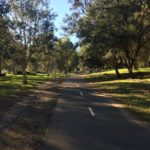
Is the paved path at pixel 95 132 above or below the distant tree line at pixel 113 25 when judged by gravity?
below

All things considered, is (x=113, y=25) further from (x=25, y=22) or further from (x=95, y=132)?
(x=95, y=132)

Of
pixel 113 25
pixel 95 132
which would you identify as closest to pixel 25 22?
pixel 113 25

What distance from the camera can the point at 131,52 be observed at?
53281 millimetres

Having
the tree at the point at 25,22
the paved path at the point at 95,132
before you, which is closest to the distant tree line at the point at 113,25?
the tree at the point at 25,22

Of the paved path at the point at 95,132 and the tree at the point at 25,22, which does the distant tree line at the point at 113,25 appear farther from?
the paved path at the point at 95,132

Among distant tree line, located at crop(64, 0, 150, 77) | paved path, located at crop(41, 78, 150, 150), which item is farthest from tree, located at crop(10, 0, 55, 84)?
paved path, located at crop(41, 78, 150, 150)

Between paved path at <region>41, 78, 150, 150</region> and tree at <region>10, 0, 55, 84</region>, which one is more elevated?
tree at <region>10, 0, 55, 84</region>

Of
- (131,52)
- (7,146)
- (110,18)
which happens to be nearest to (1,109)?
(7,146)

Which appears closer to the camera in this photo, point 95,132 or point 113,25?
point 95,132

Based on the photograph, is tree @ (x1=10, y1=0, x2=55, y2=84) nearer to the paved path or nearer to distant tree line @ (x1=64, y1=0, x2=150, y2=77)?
distant tree line @ (x1=64, y1=0, x2=150, y2=77)

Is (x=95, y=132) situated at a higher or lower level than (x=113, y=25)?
lower

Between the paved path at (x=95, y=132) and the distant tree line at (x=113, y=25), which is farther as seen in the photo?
the distant tree line at (x=113, y=25)

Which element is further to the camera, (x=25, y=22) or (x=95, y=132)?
(x=25, y=22)

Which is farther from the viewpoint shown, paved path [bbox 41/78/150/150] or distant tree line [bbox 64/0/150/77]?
distant tree line [bbox 64/0/150/77]
